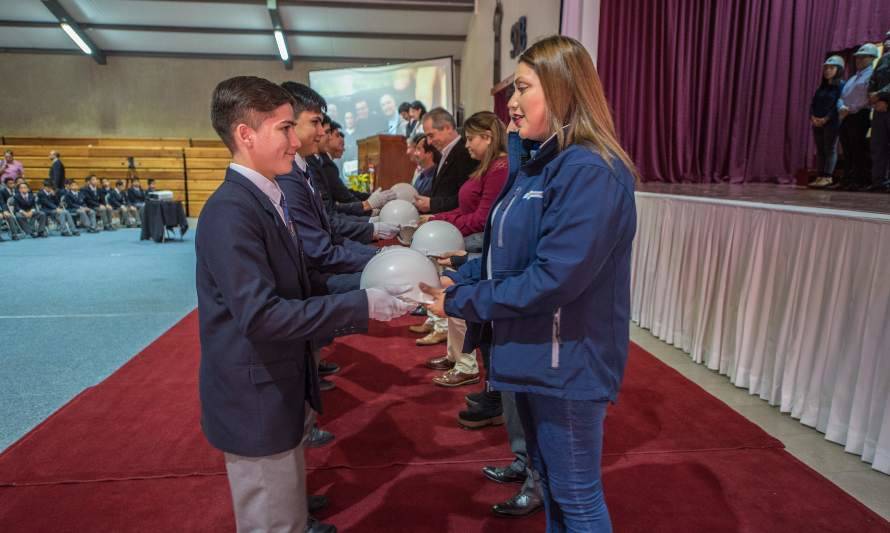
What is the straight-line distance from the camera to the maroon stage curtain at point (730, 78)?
586cm

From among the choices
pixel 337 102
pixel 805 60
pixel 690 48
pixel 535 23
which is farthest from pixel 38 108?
pixel 805 60

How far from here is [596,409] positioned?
1320mm

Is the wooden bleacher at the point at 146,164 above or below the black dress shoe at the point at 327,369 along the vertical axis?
above

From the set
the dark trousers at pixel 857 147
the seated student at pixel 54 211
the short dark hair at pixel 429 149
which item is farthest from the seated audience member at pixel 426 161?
the seated student at pixel 54 211

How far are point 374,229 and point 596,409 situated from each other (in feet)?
7.10

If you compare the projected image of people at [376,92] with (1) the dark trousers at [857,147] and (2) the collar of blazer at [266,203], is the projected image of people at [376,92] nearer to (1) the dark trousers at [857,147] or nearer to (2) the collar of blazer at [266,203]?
(1) the dark trousers at [857,147]

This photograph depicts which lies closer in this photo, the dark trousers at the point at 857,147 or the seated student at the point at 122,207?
the dark trousers at the point at 857,147

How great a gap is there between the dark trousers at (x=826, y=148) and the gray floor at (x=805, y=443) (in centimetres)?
315

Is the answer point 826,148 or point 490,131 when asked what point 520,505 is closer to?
point 490,131

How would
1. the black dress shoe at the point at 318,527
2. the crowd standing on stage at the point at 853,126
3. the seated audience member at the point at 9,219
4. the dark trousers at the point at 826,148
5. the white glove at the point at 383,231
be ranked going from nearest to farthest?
the black dress shoe at the point at 318,527, the white glove at the point at 383,231, the crowd standing on stage at the point at 853,126, the dark trousers at the point at 826,148, the seated audience member at the point at 9,219

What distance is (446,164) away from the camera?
155 inches

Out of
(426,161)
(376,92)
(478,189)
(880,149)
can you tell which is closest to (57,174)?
(376,92)

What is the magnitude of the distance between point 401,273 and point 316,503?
110 centimetres

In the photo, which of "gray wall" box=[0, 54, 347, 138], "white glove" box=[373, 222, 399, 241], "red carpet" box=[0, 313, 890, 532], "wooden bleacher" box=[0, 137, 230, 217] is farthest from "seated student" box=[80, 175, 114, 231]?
"white glove" box=[373, 222, 399, 241]
